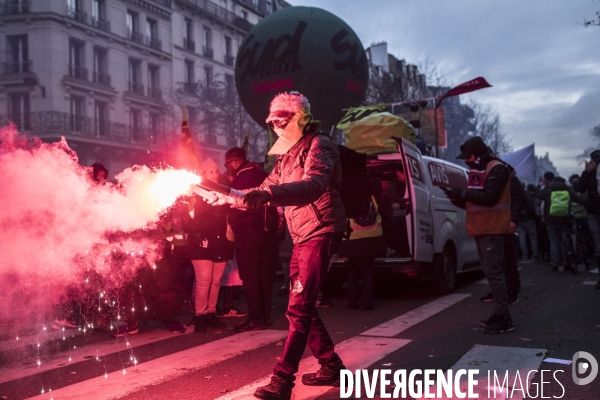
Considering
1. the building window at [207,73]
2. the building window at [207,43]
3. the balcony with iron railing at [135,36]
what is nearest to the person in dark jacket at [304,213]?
the balcony with iron railing at [135,36]

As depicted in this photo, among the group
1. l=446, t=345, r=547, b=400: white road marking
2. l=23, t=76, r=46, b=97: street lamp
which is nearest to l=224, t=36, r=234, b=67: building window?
l=23, t=76, r=46, b=97: street lamp

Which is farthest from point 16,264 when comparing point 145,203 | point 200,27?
point 200,27

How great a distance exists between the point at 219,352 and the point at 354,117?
7.64 meters

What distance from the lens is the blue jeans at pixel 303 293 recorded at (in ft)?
12.9

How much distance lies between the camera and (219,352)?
5.53 metres

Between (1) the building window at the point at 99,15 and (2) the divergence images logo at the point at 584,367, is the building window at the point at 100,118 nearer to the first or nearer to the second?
(1) the building window at the point at 99,15

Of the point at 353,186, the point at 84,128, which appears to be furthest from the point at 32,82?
the point at 353,186

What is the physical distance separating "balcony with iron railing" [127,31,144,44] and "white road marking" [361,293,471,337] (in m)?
35.2

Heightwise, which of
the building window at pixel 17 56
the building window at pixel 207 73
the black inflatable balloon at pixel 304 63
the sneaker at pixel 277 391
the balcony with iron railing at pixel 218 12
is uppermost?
the balcony with iron railing at pixel 218 12

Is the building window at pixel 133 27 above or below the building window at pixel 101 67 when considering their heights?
above

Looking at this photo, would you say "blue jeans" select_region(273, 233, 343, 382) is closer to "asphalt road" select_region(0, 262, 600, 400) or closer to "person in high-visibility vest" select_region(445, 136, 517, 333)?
"asphalt road" select_region(0, 262, 600, 400)

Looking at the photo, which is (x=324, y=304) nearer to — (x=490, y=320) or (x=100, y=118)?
(x=490, y=320)

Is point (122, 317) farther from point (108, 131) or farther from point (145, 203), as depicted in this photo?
point (108, 131)

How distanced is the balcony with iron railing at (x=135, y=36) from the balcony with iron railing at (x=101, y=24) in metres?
1.91
